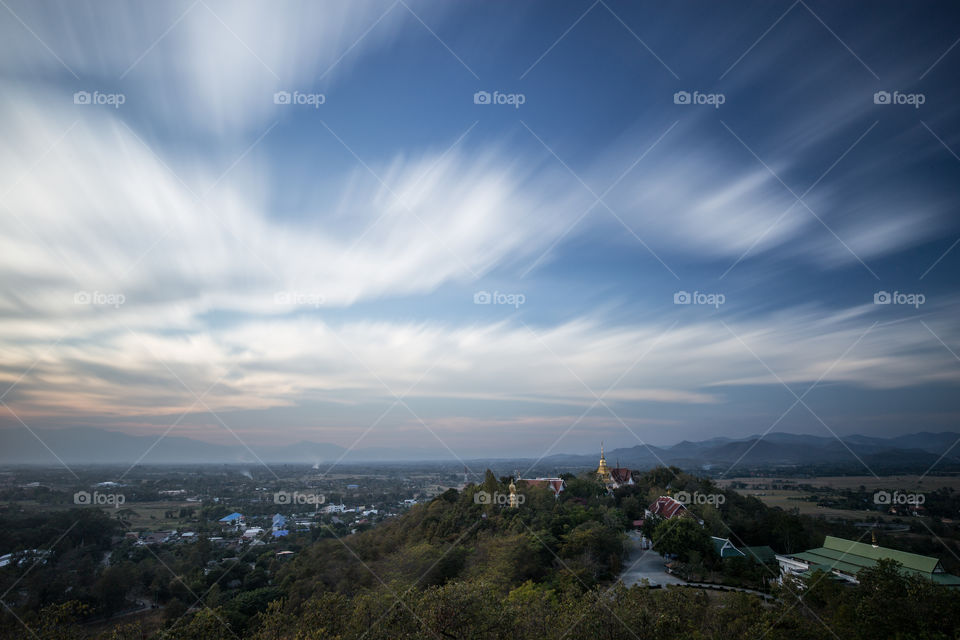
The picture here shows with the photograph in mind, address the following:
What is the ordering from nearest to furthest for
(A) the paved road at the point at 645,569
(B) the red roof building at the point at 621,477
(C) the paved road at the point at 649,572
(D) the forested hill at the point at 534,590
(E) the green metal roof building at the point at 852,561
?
(D) the forested hill at the point at 534,590
(E) the green metal roof building at the point at 852,561
(C) the paved road at the point at 649,572
(A) the paved road at the point at 645,569
(B) the red roof building at the point at 621,477

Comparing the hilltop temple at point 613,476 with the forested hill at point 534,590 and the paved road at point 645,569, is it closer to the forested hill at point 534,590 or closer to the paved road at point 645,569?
the forested hill at point 534,590

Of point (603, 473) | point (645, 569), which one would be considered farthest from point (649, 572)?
point (603, 473)

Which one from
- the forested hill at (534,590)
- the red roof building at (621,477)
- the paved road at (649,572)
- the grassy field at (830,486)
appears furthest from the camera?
the red roof building at (621,477)

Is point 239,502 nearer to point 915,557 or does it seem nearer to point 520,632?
point 520,632

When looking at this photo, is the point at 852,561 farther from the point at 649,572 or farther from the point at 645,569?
the point at 645,569

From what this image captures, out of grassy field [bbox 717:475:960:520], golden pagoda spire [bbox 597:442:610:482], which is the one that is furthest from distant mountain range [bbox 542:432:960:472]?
golden pagoda spire [bbox 597:442:610:482]

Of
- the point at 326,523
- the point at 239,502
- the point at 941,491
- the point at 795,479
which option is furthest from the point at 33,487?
the point at 795,479

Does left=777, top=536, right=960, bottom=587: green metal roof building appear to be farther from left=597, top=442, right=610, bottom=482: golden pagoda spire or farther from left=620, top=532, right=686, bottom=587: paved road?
left=597, top=442, right=610, bottom=482: golden pagoda spire

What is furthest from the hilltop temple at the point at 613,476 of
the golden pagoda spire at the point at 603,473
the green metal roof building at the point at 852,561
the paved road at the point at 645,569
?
the green metal roof building at the point at 852,561
